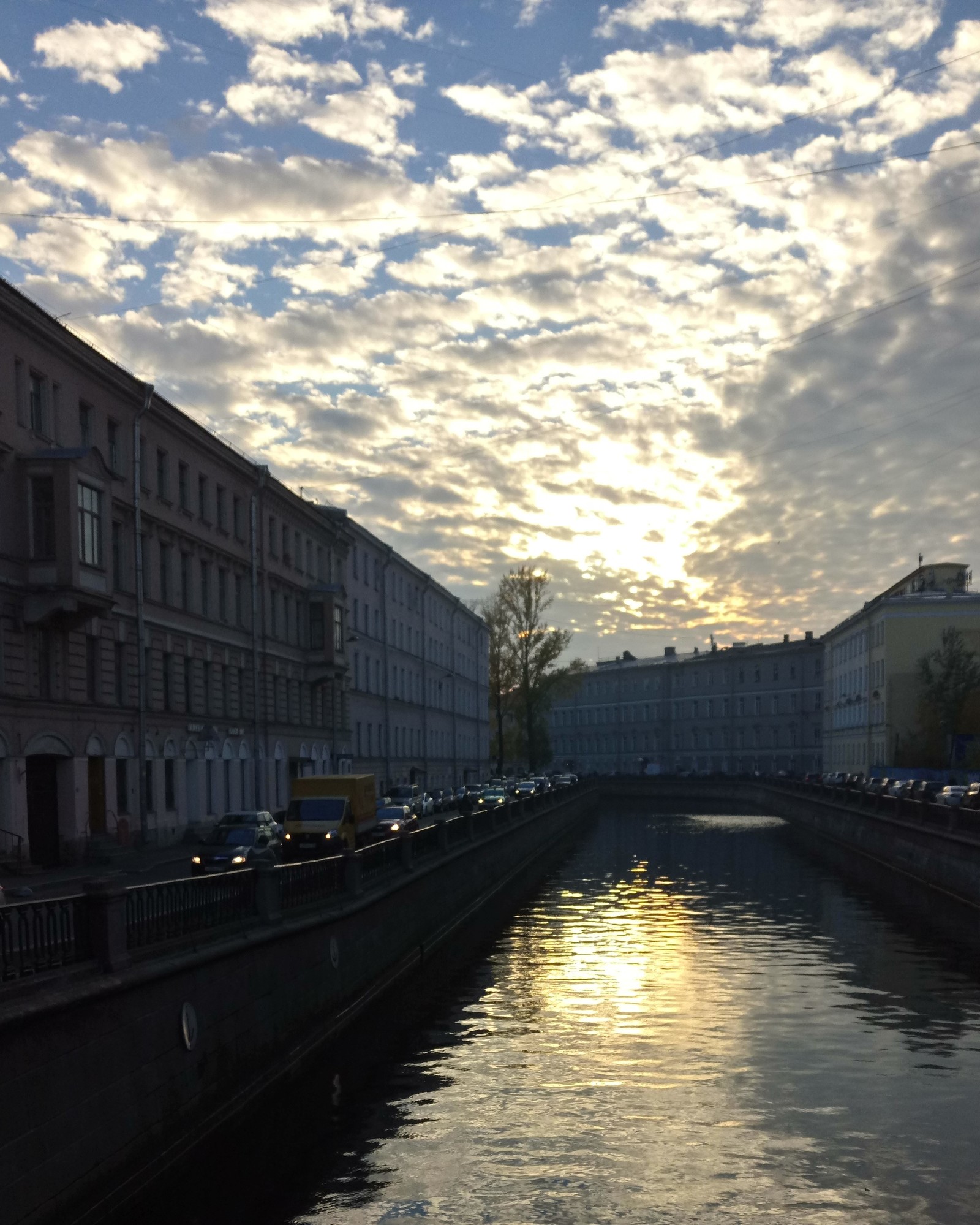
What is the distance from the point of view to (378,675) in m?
86.4

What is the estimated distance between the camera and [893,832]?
1970 inches

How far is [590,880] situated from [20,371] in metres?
22.6

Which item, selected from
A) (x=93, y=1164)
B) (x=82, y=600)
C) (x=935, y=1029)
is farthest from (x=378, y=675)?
(x=93, y=1164)

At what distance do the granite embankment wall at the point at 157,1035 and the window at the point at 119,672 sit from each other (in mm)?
21113

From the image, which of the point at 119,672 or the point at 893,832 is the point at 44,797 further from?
the point at 893,832

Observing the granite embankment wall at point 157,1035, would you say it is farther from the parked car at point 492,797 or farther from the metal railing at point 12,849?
the parked car at point 492,797

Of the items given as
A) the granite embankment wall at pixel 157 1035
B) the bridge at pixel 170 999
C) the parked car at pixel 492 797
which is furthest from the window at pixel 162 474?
the granite embankment wall at pixel 157 1035

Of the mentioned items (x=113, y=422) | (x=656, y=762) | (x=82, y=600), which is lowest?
(x=656, y=762)

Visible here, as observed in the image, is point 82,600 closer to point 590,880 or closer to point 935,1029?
point 590,880

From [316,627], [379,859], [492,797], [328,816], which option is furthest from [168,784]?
[492,797]

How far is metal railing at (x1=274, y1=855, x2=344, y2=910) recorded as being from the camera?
795 inches

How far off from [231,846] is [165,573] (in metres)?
16.2

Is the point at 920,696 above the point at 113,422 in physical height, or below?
below

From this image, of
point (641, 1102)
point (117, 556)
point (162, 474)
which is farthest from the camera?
point (162, 474)
